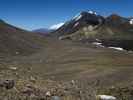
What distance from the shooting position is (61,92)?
20.3 meters

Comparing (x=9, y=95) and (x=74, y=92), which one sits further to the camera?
(x=74, y=92)

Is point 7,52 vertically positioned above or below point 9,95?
above

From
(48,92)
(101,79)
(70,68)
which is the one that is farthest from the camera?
(70,68)

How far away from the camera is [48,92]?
19391 mm

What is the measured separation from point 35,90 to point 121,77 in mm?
17912

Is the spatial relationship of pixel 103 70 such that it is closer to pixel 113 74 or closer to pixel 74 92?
pixel 113 74

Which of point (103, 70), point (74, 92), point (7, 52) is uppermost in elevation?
point (7, 52)

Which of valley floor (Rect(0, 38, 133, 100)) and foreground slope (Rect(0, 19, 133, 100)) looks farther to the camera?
foreground slope (Rect(0, 19, 133, 100))

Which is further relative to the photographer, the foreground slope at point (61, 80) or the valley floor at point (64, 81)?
the foreground slope at point (61, 80)

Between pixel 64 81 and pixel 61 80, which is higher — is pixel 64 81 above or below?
below

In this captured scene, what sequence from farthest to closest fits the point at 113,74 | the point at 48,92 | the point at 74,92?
the point at 113,74 < the point at 74,92 < the point at 48,92

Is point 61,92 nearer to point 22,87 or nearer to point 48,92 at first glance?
point 48,92

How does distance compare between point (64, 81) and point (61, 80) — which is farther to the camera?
point (61, 80)

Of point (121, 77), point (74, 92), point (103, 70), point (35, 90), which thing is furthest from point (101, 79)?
point (35, 90)
